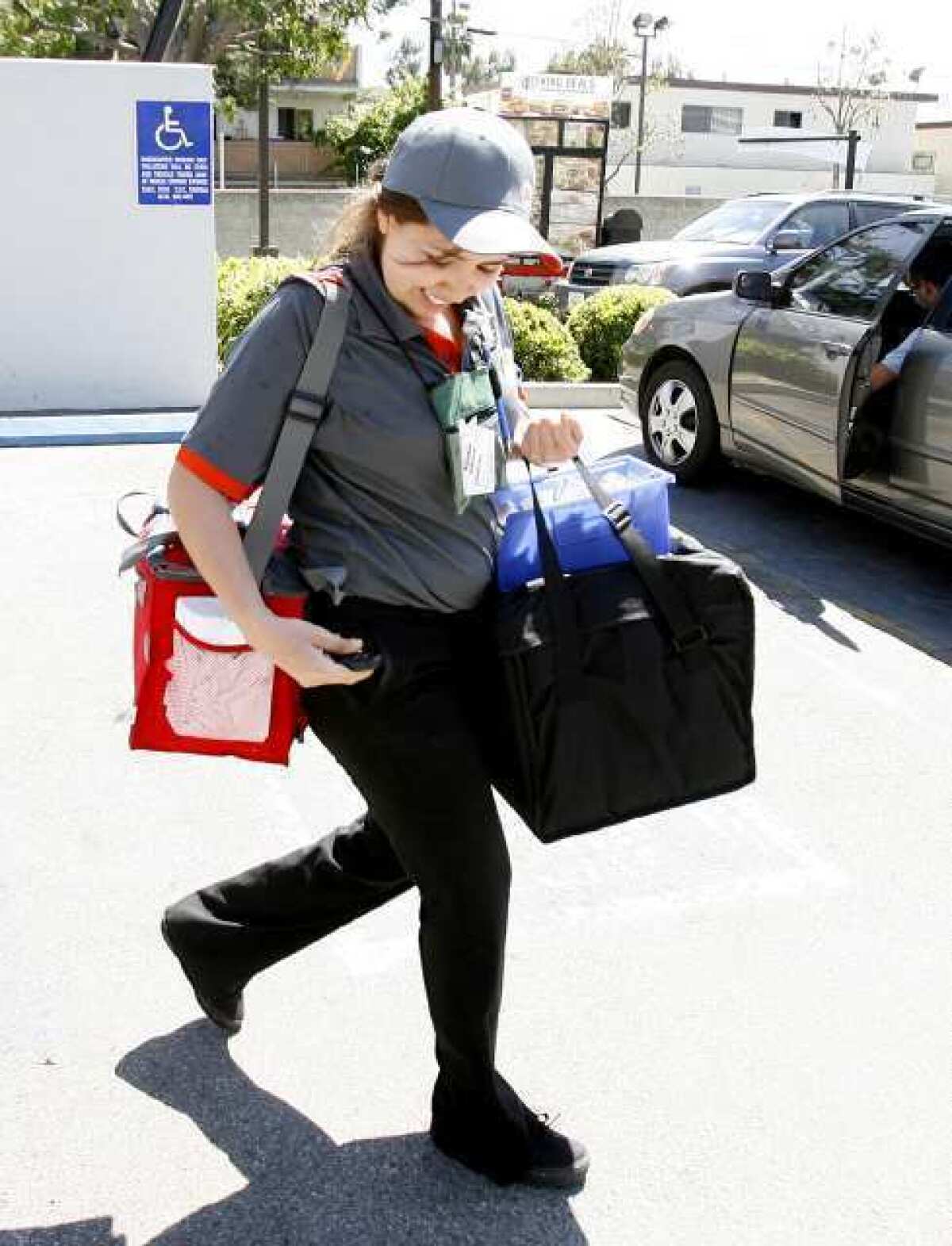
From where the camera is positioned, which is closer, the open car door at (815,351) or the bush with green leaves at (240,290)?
the open car door at (815,351)

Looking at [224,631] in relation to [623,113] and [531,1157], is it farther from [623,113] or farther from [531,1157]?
[623,113]

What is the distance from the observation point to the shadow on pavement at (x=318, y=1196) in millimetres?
2479

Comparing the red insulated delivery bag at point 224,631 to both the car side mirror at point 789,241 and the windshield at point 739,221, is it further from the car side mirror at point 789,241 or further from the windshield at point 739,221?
the windshield at point 739,221

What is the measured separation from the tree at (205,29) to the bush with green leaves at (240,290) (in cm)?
1073

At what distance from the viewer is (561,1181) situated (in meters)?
2.61

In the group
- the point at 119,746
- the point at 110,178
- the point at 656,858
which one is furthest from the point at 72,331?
the point at 656,858

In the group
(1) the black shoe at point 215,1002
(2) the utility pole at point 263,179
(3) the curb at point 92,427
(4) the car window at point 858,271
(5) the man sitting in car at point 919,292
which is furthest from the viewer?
(2) the utility pole at point 263,179

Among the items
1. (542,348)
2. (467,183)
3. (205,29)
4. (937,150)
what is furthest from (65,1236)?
(937,150)

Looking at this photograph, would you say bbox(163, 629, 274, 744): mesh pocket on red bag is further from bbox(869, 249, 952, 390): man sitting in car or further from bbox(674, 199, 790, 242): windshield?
bbox(674, 199, 790, 242): windshield

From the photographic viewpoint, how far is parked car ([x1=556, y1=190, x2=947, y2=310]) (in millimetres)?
14094

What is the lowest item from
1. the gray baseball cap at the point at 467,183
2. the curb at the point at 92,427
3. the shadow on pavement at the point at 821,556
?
the shadow on pavement at the point at 821,556

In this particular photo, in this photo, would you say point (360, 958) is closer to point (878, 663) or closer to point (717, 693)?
point (717, 693)

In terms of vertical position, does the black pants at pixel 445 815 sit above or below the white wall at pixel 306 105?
below

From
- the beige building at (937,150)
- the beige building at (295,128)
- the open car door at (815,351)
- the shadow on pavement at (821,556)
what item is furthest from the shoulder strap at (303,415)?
the beige building at (937,150)
